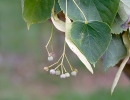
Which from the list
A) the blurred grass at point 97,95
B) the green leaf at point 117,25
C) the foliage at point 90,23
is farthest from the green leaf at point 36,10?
the blurred grass at point 97,95

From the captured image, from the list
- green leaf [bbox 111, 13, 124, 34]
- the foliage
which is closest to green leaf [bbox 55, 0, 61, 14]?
the foliage

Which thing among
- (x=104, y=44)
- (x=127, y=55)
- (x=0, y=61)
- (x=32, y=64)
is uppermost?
(x=104, y=44)

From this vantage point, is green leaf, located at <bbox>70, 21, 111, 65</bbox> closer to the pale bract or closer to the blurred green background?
the pale bract

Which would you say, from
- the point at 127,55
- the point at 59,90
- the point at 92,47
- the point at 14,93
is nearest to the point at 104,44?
the point at 92,47

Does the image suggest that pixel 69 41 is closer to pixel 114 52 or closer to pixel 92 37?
pixel 92 37

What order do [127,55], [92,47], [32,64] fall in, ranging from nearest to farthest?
[92,47] < [127,55] < [32,64]

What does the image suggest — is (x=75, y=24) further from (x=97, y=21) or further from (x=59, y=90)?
(x=59, y=90)

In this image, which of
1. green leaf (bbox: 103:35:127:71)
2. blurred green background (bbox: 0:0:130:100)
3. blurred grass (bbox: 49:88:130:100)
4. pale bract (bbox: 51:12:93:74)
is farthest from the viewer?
blurred green background (bbox: 0:0:130:100)

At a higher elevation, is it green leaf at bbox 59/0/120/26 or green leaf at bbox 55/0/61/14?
green leaf at bbox 55/0/61/14
